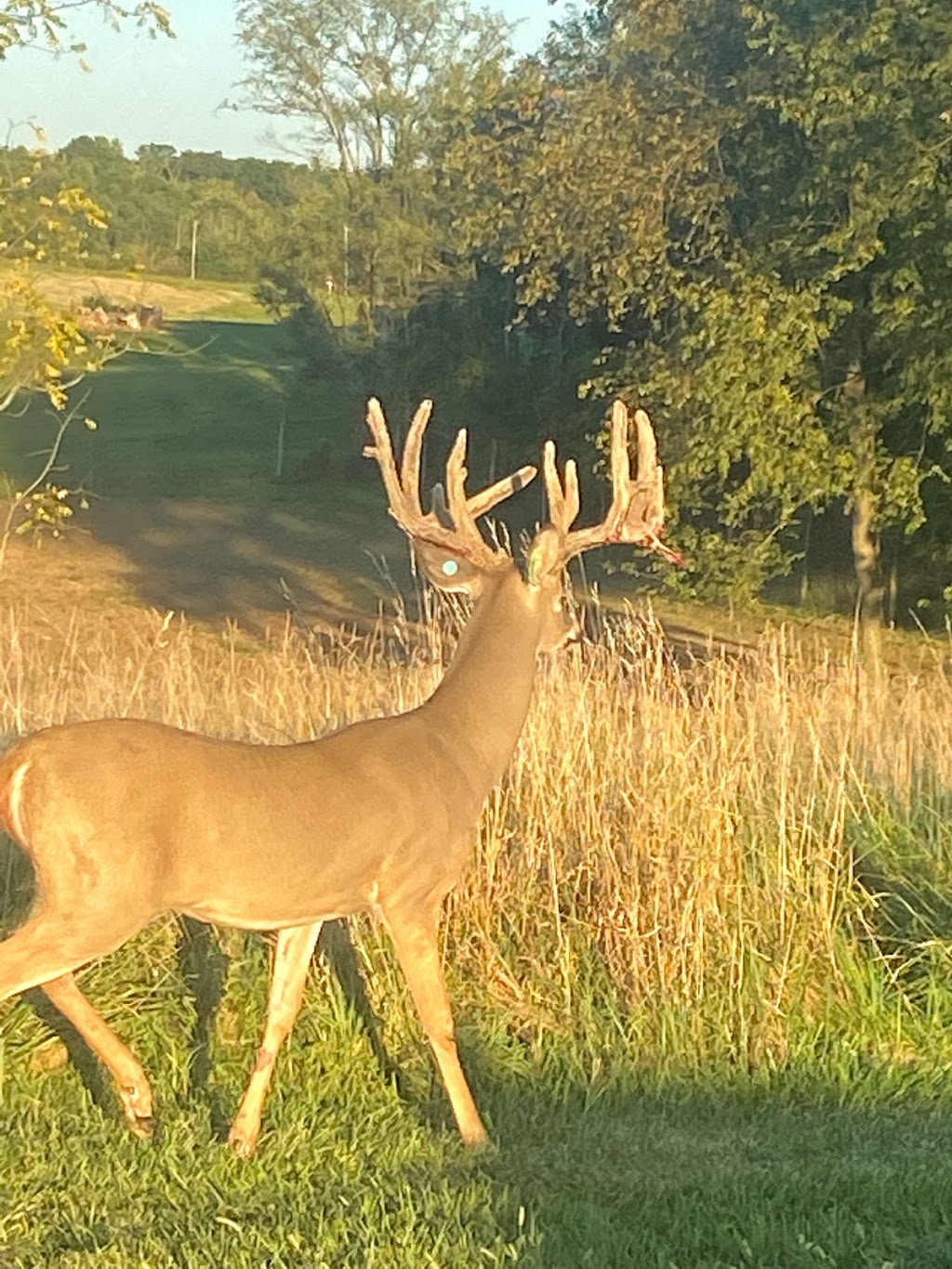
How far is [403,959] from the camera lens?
227 inches

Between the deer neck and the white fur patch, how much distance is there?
1410 millimetres

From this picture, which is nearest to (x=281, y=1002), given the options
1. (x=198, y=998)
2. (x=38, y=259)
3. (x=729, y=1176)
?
(x=198, y=998)

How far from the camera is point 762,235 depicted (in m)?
22.2

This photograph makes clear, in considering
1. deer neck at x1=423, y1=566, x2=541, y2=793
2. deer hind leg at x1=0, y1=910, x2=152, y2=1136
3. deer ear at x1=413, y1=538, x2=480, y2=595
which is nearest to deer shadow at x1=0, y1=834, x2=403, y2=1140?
deer hind leg at x1=0, y1=910, x2=152, y2=1136

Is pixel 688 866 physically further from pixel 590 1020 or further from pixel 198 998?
pixel 198 998

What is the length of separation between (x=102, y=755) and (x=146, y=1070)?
5.68 ft

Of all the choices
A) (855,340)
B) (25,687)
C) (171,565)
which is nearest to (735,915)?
(25,687)

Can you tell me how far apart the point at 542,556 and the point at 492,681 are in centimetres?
45

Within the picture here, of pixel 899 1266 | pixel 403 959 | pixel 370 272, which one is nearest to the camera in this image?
pixel 899 1266

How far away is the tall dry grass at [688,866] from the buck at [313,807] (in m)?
1.23

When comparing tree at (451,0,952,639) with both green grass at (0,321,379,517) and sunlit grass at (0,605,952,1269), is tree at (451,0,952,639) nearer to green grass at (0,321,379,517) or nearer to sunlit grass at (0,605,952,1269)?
sunlit grass at (0,605,952,1269)

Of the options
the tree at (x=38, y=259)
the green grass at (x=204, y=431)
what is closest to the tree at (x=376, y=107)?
the green grass at (x=204, y=431)

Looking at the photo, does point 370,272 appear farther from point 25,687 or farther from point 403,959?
point 403,959

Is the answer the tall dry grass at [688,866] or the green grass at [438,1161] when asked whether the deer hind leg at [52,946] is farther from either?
the tall dry grass at [688,866]
